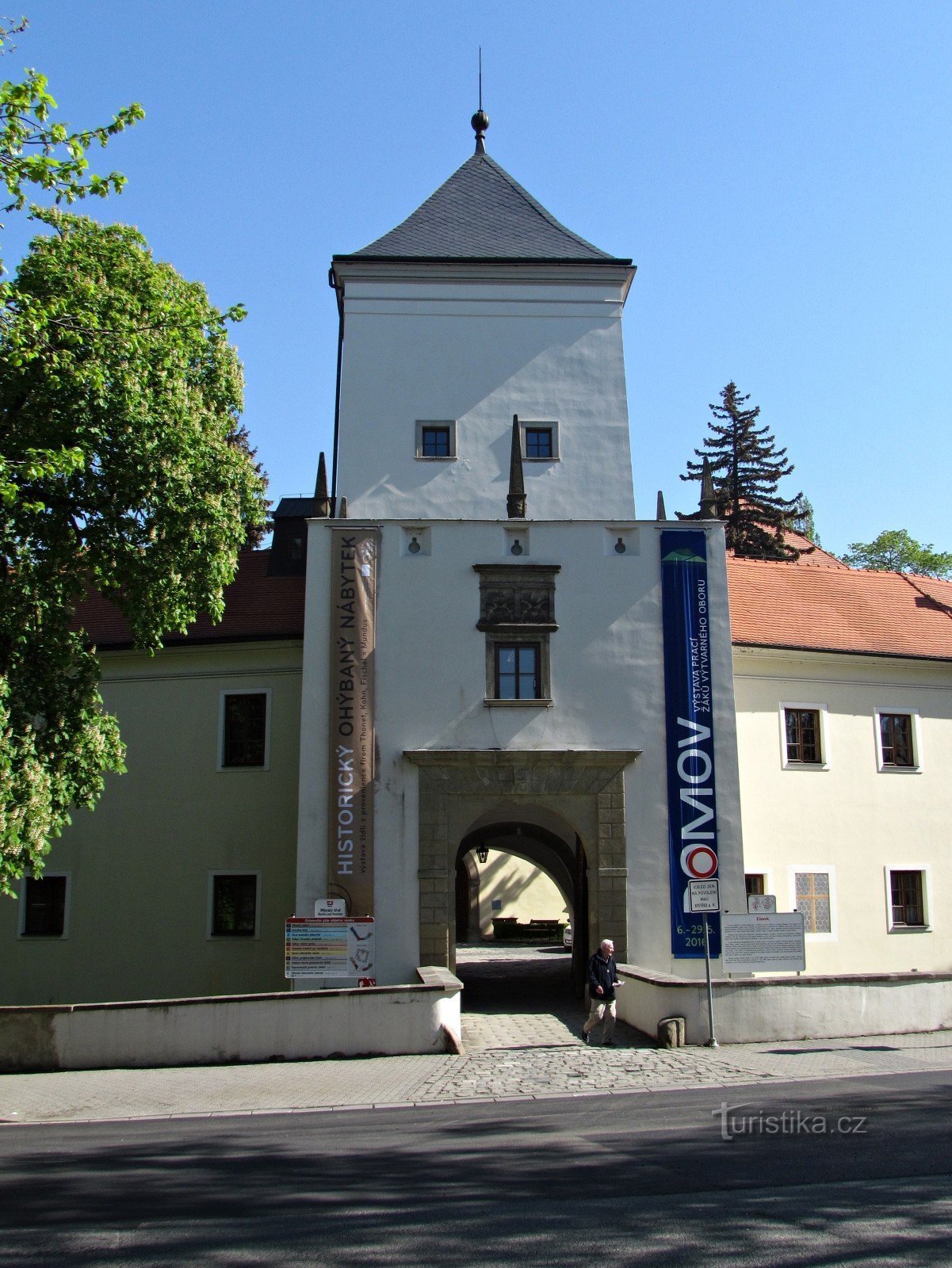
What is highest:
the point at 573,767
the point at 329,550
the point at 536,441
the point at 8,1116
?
the point at 536,441

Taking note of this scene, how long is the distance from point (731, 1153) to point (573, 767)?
10.9 meters

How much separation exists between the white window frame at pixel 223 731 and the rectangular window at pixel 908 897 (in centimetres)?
1230

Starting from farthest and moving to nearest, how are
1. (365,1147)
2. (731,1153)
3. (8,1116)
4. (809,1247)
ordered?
(8,1116) < (365,1147) < (731,1153) < (809,1247)

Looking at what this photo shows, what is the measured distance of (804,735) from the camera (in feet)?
75.9

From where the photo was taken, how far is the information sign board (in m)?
17.5

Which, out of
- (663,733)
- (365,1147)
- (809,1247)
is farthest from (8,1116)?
(663,733)

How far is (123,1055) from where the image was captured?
14.8 m

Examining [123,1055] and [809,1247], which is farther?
[123,1055]

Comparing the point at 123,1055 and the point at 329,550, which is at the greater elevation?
the point at 329,550

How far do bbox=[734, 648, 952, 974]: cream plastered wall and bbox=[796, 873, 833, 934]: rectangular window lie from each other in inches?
5.6

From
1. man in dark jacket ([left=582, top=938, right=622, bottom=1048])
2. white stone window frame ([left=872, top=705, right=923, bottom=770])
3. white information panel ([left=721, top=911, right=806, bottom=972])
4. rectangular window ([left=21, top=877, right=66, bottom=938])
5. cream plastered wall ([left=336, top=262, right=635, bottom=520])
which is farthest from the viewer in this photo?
cream plastered wall ([left=336, top=262, right=635, bottom=520])

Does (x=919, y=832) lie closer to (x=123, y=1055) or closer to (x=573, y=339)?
(x=573, y=339)

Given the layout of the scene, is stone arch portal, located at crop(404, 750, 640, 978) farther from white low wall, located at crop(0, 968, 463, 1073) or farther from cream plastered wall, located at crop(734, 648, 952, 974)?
white low wall, located at crop(0, 968, 463, 1073)

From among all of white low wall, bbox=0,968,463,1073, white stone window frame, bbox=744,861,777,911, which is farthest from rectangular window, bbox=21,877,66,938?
white stone window frame, bbox=744,861,777,911
